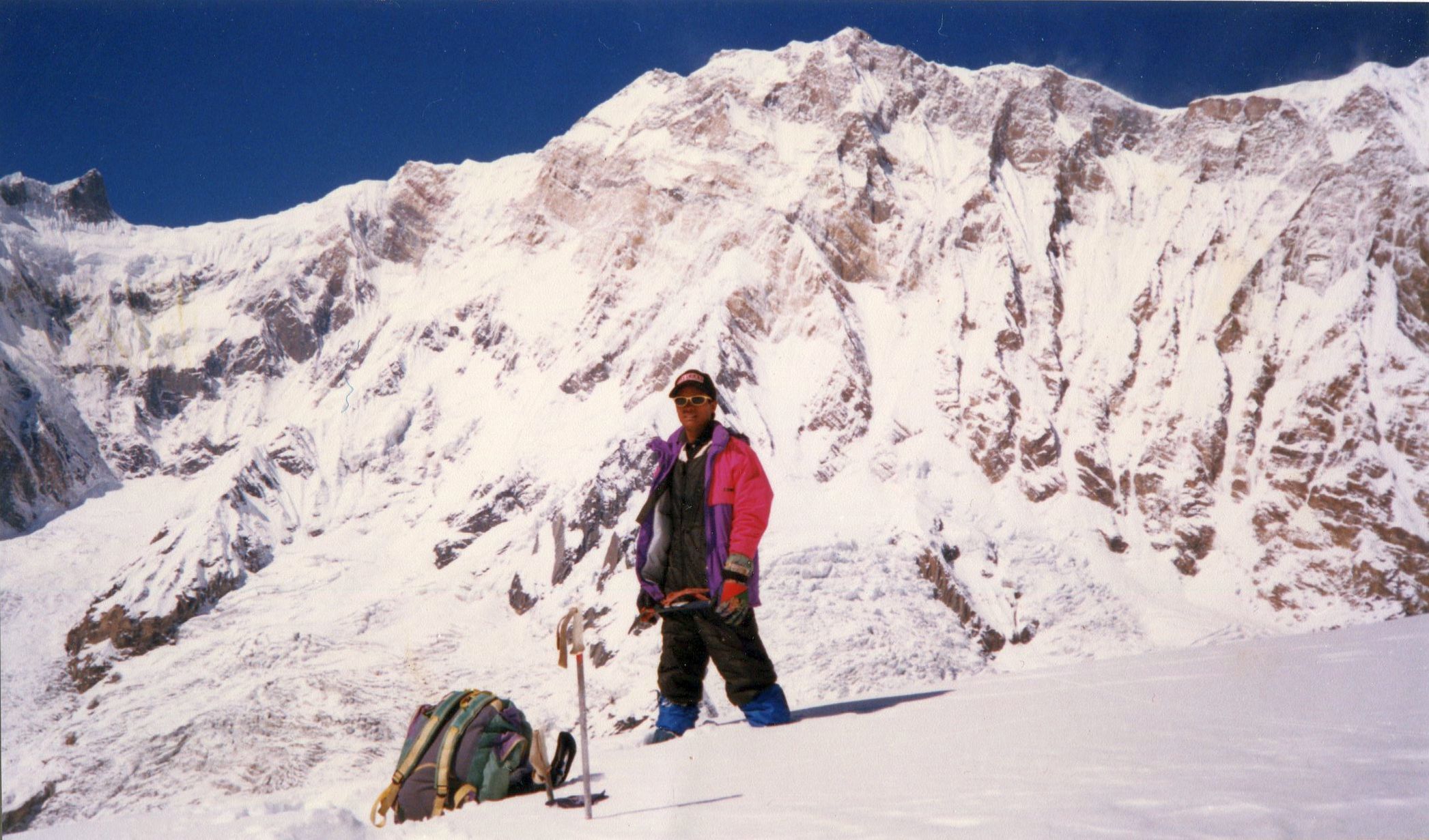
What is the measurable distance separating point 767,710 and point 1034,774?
8.95 ft

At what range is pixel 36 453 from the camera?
266 feet

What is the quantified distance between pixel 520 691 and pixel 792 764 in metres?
62.2

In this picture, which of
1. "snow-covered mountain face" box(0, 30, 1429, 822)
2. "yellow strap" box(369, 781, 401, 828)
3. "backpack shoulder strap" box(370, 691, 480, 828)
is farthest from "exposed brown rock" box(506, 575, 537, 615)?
"yellow strap" box(369, 781, 401, 828)

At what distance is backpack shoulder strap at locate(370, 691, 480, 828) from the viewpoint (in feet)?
15.8

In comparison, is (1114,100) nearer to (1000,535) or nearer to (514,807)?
(1000,535)

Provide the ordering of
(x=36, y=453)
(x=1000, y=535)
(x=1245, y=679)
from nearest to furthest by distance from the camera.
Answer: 1. (x=1245, y=679)
2. (x=1000, y=535)
3. (x=36, y=453)

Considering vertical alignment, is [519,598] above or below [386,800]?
below

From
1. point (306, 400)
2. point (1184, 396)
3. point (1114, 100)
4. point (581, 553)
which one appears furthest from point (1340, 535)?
point (306, 400)

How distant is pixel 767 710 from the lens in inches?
253

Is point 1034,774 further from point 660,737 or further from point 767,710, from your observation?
point 660,737

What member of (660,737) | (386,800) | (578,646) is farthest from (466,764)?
(660,737)

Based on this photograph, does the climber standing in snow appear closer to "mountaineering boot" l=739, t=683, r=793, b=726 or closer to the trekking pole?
"mountaineering boot" l=739, t=683, r=793, b=726

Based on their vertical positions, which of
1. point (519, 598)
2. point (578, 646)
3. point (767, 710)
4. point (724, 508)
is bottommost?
point (519, 598)

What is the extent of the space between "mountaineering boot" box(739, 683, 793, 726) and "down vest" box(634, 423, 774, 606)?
0.63 metres
